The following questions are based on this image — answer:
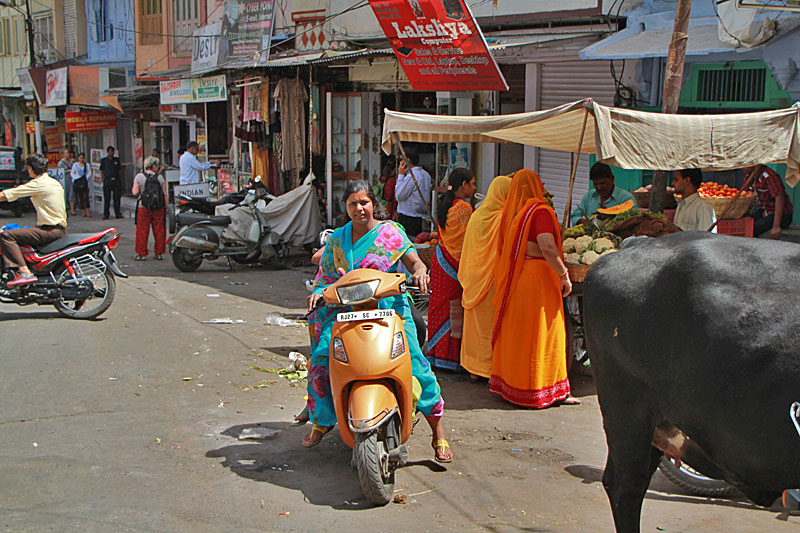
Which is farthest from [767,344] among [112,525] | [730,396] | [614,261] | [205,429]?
[205,429]

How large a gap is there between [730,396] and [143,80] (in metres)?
23.6

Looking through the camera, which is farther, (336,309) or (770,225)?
(770,225)

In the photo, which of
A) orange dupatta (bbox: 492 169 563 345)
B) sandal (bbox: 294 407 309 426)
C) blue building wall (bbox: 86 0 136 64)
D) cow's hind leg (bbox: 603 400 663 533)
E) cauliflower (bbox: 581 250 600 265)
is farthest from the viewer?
blue building wall (bbox: 86 0 136 64)

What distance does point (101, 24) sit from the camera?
91.9 ft

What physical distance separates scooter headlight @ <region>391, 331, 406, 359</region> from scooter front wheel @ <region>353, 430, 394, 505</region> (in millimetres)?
455

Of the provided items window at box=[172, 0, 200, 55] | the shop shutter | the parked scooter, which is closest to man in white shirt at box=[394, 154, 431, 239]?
the shop shutter

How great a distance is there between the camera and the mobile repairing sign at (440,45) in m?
10.3

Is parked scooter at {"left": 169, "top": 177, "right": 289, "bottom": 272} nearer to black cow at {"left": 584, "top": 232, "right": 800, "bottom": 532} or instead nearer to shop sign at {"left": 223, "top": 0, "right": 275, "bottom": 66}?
shop sign at {"left": 223, "top": 0, "right": 275, "bottom": 66}

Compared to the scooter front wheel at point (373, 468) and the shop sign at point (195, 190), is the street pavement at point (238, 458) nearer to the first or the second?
the scooter front wheel at point (373, 468)

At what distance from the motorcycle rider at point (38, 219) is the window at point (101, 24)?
19980 mm

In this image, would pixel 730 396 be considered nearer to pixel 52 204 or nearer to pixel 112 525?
pixel 112 525

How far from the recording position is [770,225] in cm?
926

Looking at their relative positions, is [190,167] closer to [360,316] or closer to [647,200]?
[647,200]

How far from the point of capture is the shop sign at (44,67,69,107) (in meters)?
24.6
